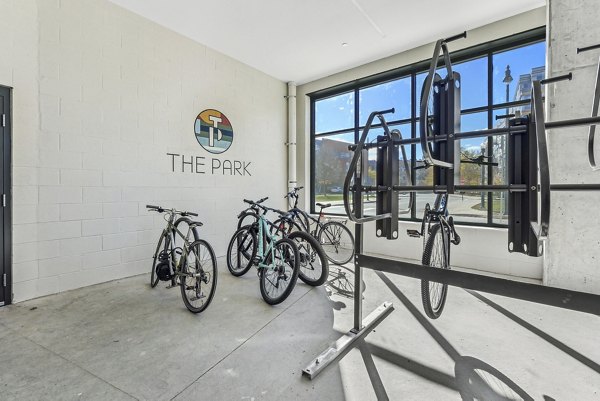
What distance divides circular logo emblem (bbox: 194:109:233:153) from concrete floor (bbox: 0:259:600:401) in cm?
233

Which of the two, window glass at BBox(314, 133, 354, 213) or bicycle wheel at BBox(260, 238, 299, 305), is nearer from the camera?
bicycle wheel at BBox(260, 238, 299, 305)

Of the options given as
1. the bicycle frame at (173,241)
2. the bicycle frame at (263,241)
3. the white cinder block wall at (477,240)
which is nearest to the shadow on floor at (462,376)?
the bicycle frame at (263,241)

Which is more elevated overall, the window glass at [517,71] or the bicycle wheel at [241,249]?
the window glass at [517,71]

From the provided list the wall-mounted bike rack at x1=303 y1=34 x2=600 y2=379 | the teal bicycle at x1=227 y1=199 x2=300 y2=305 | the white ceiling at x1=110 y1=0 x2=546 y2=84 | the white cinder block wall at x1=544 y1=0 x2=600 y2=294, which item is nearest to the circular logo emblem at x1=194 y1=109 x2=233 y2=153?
the white ceiling at x1=110 y1=0 x2=546 y2=84

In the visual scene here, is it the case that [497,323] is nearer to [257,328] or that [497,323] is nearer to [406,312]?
[406,312]

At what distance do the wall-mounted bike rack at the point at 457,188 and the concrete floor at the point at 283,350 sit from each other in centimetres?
25

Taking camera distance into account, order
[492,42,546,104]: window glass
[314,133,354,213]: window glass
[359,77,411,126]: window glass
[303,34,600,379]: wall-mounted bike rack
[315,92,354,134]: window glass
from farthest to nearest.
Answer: [314,133,354,213]: window glass, [315,92,354,134]: window glass, [359,77,411,126]: window glass, [492,42,546,104]: window glass, [303,34,600,379]: wall-mounted bike rack

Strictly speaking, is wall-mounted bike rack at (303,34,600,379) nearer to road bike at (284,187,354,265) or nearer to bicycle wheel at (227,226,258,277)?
bicycle wheel at (227,226,258,277)

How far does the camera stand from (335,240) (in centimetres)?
441

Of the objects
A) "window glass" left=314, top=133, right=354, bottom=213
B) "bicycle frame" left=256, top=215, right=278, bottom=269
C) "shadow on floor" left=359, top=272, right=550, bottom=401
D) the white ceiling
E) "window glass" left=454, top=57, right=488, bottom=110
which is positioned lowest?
"shadow on floor" left=359, top=272, right=550, bottom=401

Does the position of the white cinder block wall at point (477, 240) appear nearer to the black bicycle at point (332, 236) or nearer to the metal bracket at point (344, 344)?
the black bicycle at point (332, 236)

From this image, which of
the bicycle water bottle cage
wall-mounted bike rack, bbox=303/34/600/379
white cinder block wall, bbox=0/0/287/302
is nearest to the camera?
wall-mounted bike rack, bbox=303/34/600/379

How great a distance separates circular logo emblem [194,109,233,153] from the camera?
4.18m

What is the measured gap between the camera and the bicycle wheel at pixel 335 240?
432 cm
